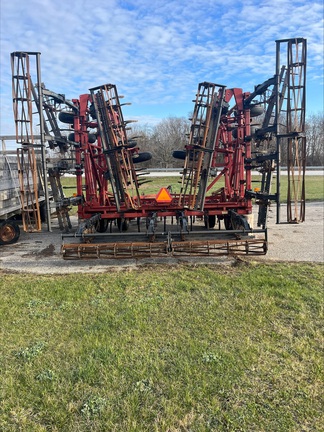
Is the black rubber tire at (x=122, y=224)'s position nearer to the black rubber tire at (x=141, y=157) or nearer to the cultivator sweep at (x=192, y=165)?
the cultivator sweep at (x=192, y=165)

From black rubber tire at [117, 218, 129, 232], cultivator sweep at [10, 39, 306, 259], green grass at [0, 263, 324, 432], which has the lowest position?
green grass at [0, 263, 324, 432]

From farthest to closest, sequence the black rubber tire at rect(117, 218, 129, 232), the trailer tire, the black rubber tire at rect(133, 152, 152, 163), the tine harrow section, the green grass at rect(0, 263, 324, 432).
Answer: the black rubber tire at rect(117, 218, 129, 232) → the trailer tire → the black rubber tire at rect(133, 152, 152, 163) → the tine harrow section → the green grass at rect(0, 263, 324, 432)

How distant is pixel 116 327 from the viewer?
3.53 meters

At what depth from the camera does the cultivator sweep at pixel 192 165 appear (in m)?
5.91

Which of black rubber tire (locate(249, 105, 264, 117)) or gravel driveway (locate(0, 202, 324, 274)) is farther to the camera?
black rubber tire (locate(249, 105, 264, 117))

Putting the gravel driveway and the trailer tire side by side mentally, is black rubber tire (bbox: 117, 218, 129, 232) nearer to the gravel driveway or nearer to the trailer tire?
the gravel driveway

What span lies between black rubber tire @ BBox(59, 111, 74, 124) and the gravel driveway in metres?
2.95

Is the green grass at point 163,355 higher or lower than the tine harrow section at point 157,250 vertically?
lower

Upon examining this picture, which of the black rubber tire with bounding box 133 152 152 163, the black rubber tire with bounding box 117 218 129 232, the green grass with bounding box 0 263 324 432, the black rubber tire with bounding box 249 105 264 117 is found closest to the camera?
the green grass with bounding box 0 263 324 432

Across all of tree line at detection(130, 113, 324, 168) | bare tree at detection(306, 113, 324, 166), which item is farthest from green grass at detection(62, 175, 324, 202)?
bare tree at detection(306, 113, 324, 166)

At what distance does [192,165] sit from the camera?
6348 mm

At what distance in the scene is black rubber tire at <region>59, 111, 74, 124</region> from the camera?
25.4 feet

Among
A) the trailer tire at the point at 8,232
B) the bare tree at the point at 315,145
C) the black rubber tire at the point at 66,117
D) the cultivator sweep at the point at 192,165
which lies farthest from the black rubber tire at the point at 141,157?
the bare tree at the point at 315,145

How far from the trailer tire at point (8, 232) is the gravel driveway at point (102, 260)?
177 millimetres
